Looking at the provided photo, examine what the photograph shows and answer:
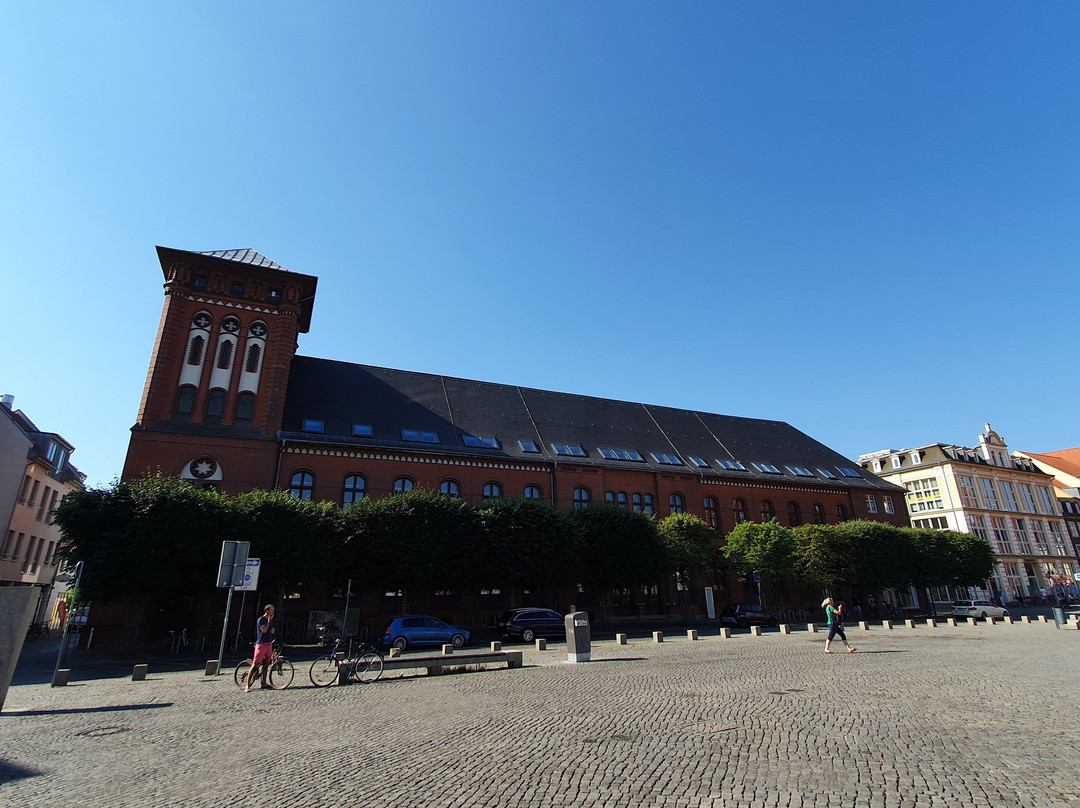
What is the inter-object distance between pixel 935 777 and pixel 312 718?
345 inches

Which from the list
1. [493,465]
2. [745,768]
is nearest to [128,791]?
[745,768]

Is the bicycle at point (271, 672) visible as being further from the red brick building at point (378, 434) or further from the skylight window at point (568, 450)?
the skylight window at point (568, 450)

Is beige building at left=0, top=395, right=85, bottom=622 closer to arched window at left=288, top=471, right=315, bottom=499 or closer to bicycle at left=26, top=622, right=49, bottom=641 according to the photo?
bicycle at left=26, top=622, right=49, bottom=641

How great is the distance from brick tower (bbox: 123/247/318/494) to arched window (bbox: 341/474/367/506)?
3861mm

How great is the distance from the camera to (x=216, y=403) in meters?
31.6

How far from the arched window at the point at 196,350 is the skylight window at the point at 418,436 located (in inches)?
470

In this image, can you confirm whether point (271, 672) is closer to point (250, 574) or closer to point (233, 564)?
point (250, 574)

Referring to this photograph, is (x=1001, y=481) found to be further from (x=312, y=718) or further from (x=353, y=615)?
(x=312, y=718)

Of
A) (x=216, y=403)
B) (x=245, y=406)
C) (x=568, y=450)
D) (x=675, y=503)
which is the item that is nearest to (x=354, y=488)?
(x=245, y=406)

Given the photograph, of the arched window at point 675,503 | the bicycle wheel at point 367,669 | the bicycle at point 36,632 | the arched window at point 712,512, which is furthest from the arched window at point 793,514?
the bicycle at point 36,632

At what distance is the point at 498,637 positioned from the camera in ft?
90.7

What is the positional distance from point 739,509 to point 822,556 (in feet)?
24.8

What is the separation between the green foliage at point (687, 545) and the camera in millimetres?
34531

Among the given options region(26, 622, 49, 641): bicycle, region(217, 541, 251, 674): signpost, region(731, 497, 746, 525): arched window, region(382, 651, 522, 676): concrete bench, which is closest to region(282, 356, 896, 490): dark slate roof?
region(731, 497, 746, 525): arched window
